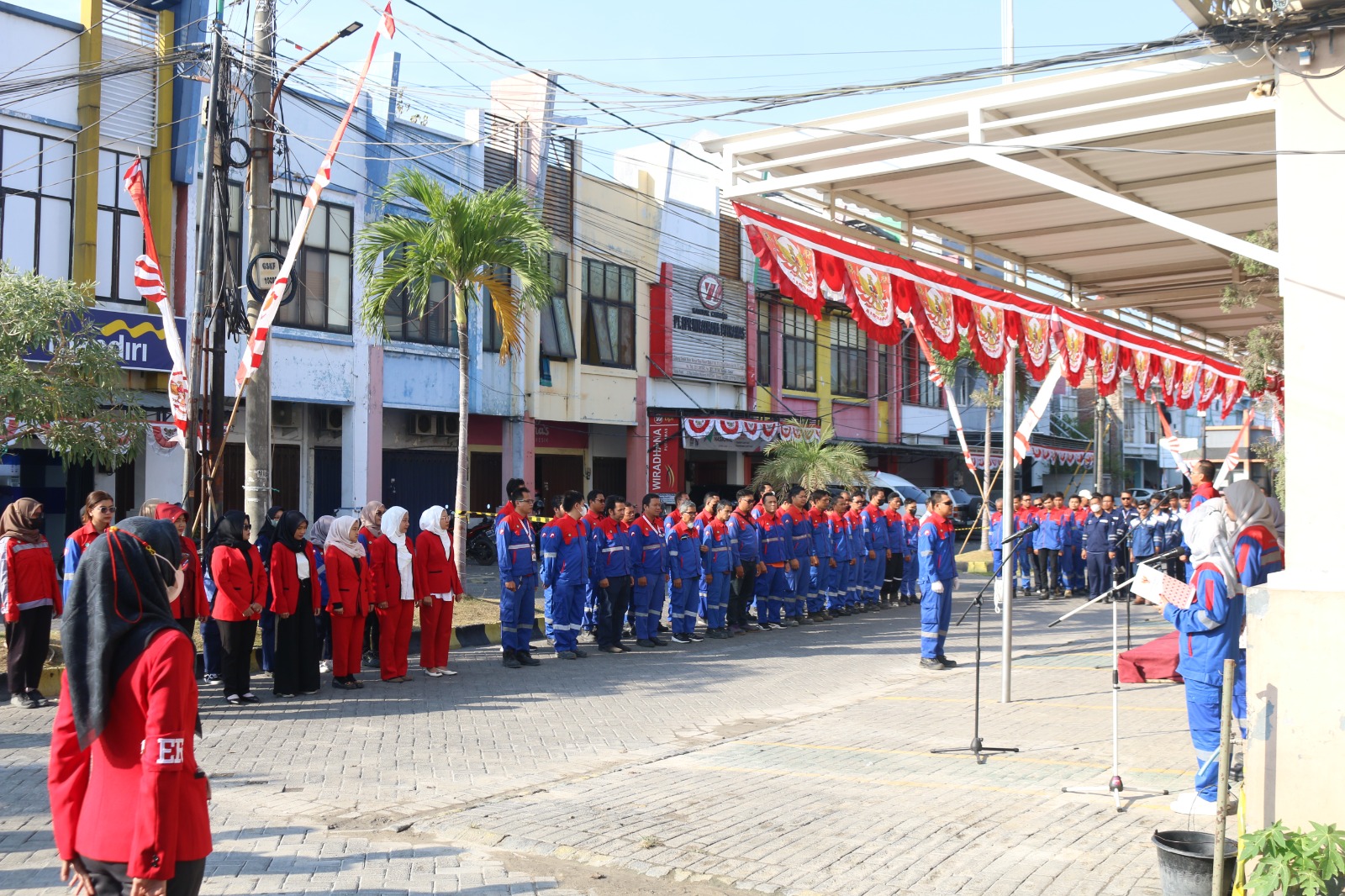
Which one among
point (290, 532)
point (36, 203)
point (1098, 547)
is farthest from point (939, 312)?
point (36, 203)

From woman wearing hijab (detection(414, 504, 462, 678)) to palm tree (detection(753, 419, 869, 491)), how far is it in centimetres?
1931

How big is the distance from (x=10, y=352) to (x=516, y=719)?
713 cm

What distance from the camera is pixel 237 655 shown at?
10820 mm

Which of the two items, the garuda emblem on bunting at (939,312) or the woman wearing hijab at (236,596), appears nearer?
the garuda emblem on bunting at (939,312)

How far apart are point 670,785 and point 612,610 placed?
22.7 feet

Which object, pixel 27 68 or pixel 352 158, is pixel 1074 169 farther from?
→ pixel 352 158

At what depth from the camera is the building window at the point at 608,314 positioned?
31375 millimetres

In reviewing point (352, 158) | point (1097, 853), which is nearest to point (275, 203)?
point (352, 158)

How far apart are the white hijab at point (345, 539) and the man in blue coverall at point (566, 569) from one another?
2450 mm

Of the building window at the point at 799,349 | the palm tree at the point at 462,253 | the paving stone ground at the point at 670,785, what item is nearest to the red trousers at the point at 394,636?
the paving stone ground at the point at 670,785

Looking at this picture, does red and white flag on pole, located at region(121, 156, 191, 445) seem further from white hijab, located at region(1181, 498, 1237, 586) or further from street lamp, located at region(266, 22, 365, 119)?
white hijab, located at region(1181, 498, 1237, 586)

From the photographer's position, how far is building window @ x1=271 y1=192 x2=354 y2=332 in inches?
937

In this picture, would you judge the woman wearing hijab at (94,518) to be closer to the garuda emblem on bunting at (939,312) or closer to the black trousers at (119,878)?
the black trousers at (119,878)

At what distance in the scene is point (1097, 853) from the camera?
609 centimetres
